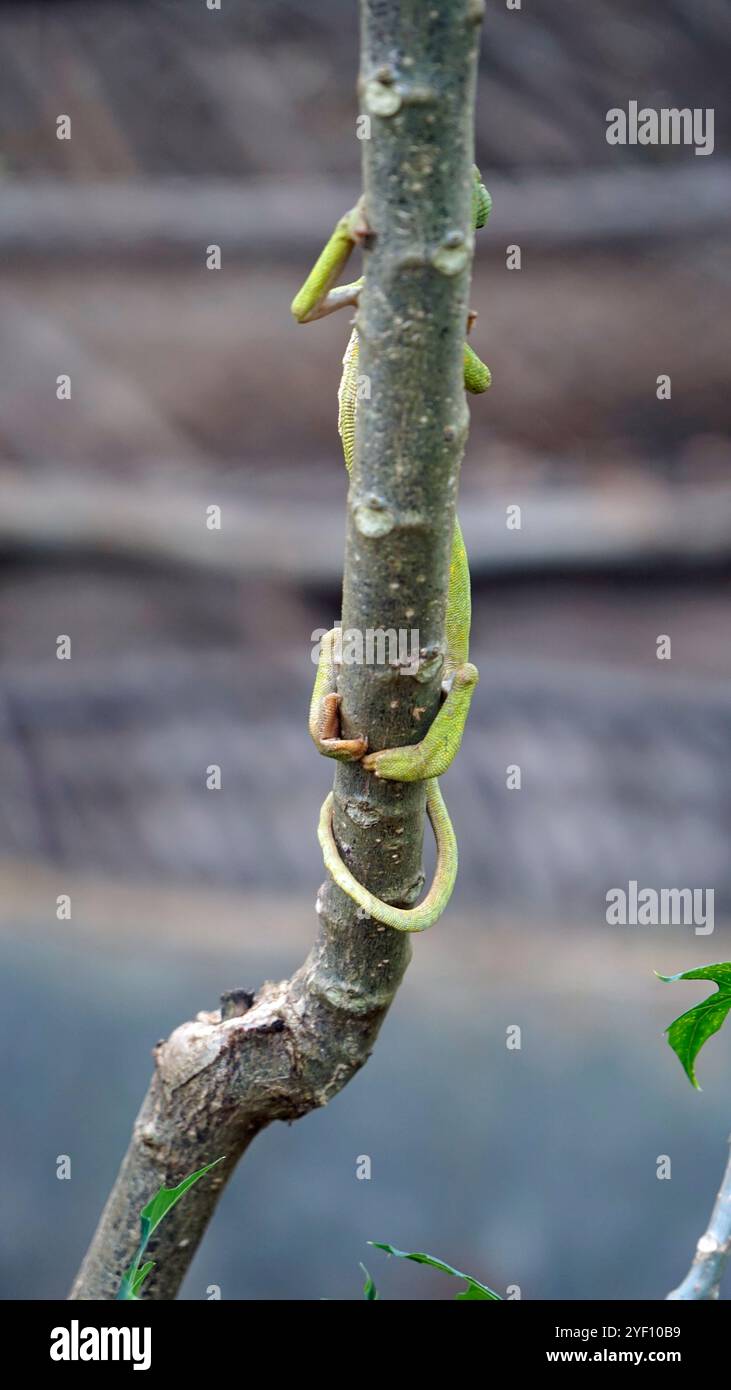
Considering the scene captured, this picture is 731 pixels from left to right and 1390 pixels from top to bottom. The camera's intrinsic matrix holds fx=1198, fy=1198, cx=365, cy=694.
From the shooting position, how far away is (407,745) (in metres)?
1.23

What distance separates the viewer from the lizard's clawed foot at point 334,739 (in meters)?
1.22

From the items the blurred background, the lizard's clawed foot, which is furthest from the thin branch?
the blurred background

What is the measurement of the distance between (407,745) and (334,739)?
75 mm

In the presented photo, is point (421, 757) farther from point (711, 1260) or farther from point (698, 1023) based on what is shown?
point (711, 1260)

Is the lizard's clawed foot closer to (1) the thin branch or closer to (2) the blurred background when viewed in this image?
(1) the thin branch

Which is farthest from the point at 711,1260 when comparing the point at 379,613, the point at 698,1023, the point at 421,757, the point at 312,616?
the point at 312,616

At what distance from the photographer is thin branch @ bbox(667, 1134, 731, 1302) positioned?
1.15 meters

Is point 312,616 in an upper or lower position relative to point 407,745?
upper

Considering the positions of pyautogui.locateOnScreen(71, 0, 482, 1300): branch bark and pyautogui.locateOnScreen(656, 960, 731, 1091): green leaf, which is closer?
pyautogui.locateOnScreen(71, 0, 482, 1300): branch bark

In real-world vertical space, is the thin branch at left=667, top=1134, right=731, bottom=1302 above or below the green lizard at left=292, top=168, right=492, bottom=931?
below

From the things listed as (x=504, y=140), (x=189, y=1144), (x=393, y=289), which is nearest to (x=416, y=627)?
(x=393, y=289)

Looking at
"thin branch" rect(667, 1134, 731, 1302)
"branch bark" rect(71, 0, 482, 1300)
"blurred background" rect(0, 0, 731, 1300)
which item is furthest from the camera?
"blurred background" rect(0, 0, 731, 1300)

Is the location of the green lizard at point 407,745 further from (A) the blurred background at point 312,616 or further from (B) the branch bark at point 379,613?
(A) the blurred background at point 312,616

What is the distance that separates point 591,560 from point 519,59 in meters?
1.73
